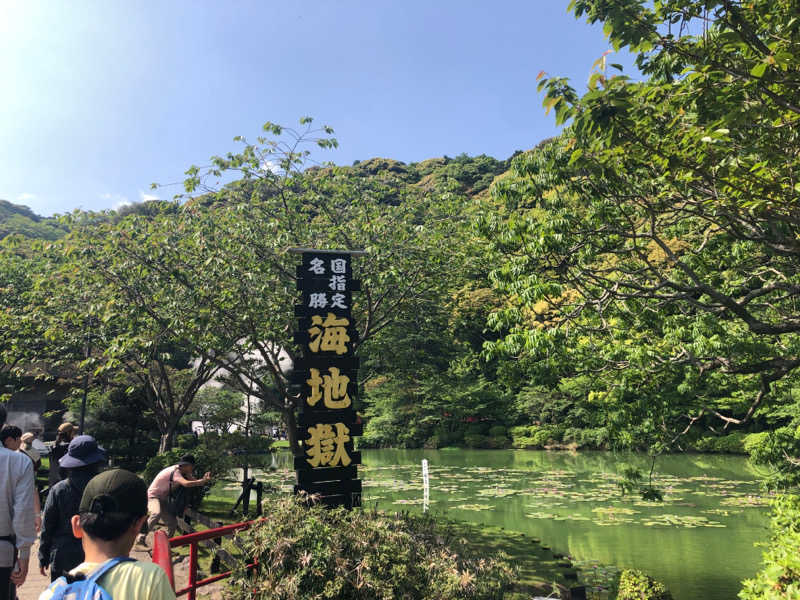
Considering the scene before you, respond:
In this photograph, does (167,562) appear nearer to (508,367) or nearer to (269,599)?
(269,599)

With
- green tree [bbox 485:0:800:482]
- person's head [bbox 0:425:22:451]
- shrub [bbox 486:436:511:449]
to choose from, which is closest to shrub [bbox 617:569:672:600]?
green tree [bbox 485:0:800:482]

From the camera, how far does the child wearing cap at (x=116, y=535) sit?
140 centimetres

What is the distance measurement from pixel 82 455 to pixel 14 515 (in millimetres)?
444

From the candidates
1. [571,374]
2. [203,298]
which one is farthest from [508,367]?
[203,298]

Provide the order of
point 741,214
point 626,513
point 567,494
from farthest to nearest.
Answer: point 567,494
point 626,513
point 741,214

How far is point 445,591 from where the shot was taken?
3697 mm

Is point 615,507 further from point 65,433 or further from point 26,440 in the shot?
point 26,440

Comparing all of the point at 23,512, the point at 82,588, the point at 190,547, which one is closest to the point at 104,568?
the point at 82,588

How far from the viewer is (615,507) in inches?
453

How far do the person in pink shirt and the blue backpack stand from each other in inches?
201

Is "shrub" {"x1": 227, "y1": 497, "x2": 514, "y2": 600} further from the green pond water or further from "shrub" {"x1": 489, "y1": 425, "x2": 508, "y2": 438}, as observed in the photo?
"shrub" {"x1": 489, "y1": 425, "x2": 508, "y2": 438}

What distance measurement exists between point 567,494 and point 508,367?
8124 mm

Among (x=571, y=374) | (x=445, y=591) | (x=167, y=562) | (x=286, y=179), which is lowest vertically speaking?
(x=445, y=591)

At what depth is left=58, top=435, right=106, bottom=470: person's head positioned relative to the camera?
3156 mm
